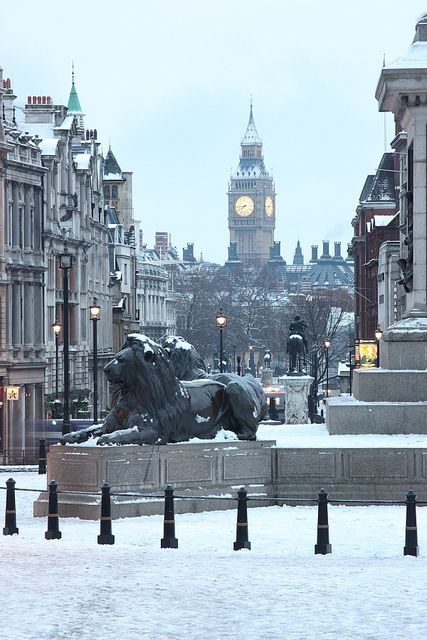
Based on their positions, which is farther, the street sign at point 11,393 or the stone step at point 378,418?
the street sign at point 11,393

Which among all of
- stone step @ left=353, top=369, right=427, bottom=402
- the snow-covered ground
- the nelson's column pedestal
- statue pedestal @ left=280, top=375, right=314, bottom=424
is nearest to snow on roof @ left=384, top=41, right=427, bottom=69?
the nelson's column pedestal

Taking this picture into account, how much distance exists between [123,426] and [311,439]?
4.53 m

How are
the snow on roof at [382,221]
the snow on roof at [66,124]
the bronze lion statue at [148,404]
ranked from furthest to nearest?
the snow on roof at [382,221]
the snow on roof at [66,124]
the bronze lion statue at [148,404]

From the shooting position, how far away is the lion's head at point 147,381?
29.2m

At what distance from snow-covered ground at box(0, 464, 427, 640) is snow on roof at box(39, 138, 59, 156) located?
200 feet

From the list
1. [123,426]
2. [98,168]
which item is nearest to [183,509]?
[123,426]

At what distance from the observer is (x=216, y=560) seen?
2325cm

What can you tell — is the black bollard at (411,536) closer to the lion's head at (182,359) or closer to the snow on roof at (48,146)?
the lion's head at (182,359)

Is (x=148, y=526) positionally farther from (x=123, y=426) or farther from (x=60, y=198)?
(x=60, y=198)

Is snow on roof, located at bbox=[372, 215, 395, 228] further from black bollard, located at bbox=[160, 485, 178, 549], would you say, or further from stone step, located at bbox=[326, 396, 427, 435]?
black bollard, located at bbox=[160, 485, 178, 549]

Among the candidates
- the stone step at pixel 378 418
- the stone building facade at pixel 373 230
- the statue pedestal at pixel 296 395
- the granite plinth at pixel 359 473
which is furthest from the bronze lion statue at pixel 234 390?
the stone building facade at pixel 373 230

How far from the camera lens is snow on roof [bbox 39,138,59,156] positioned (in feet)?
290

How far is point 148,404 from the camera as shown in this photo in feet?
96.6

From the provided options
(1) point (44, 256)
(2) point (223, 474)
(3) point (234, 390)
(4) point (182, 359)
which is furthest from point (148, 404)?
(1) point (44, 256)
